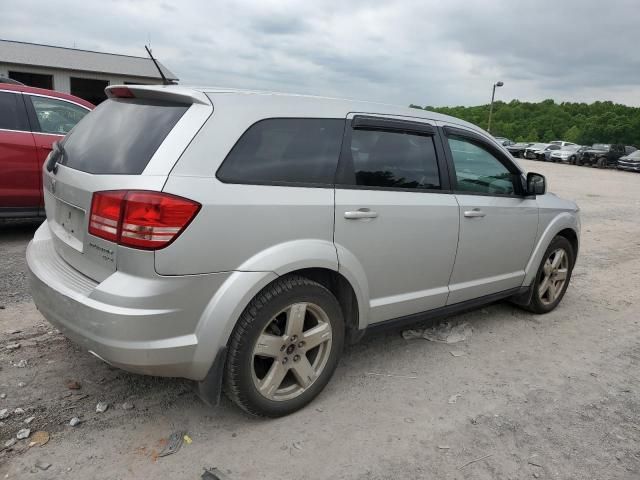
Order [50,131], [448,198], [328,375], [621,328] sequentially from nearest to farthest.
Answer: [328,375]
[448,198]
[621,328]
[50,131]

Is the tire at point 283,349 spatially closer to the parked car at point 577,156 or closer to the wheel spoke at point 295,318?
the wheel spoke at point 295,318

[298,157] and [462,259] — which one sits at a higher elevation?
[298,157]

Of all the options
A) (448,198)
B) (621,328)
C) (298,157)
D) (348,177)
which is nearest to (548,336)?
(621,328)

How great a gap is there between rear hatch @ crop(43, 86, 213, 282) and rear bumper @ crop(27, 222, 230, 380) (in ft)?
0.39

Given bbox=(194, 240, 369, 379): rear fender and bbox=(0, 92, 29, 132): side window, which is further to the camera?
bbox=(0, 92, 29, 132): side window

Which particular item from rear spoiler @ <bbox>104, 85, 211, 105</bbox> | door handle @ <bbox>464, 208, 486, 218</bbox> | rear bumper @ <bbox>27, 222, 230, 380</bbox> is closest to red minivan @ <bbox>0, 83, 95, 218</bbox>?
rear spoiler @ <bbox>104, 85, 211, 105</bbox>

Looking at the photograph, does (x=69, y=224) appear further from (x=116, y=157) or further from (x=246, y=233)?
(x=246, y=233)

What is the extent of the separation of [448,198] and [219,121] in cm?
172

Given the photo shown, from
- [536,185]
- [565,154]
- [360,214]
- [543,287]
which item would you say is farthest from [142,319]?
[565,154]

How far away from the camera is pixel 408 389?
3.33 metres

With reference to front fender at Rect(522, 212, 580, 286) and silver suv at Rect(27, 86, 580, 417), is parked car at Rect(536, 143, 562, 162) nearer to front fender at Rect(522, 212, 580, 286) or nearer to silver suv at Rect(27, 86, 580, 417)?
front fender at Rect(522, 212, 580, 286)

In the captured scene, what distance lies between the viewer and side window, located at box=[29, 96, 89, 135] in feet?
20.3

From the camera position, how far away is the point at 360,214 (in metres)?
3.00

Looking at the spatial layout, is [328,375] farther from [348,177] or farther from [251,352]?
[348,177]
